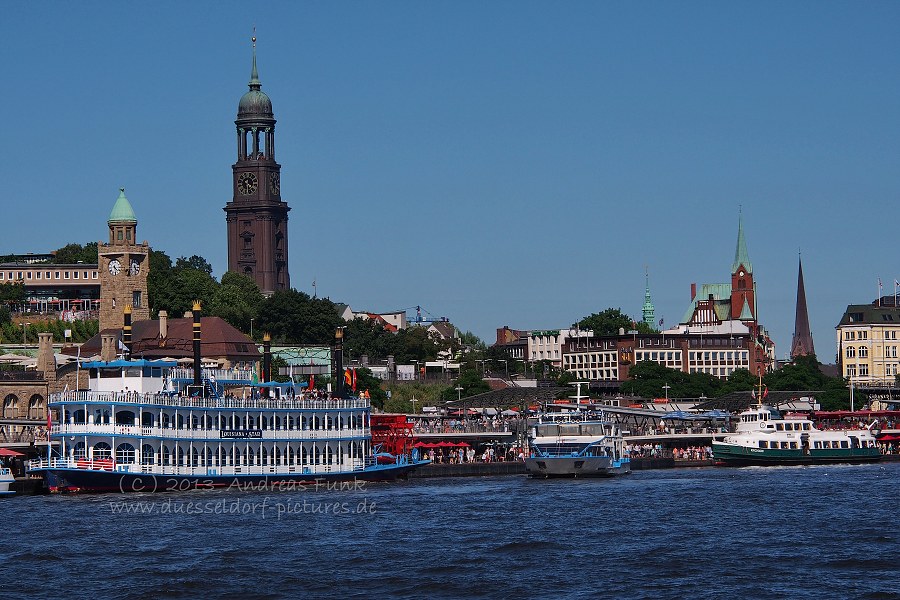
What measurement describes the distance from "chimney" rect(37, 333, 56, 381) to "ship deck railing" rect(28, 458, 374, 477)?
3682 cm

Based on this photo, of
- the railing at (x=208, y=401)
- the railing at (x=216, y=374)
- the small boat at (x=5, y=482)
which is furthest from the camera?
the railing at (x=216, y=374)

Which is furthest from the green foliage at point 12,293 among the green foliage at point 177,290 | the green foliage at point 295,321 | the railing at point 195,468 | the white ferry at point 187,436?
the railing at point 195,468

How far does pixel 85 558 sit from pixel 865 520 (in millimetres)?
34604

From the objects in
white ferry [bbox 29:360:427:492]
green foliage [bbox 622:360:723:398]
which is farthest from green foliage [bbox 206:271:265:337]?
white ferry [bbox 29:360:427:492]

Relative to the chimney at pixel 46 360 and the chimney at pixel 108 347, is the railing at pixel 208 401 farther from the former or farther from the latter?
the chimney at pixel 46 360

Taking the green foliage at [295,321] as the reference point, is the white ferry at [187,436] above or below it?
below

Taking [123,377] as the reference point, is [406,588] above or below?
below

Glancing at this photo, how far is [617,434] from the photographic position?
11650 cm

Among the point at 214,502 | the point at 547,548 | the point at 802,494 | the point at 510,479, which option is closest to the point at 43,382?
the point at 510,479

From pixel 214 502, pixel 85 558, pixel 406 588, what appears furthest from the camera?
pixel 214 502

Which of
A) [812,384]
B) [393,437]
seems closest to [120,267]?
[393,437]

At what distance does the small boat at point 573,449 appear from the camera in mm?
107438

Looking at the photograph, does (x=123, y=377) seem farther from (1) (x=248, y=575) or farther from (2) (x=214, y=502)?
(1) (x=248, y=575)

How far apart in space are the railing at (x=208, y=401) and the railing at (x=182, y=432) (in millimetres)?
1354
